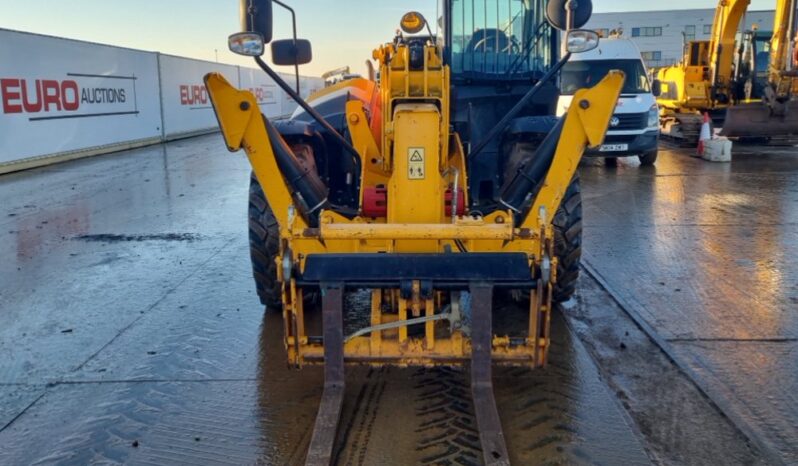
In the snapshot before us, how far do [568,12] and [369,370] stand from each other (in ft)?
8.13

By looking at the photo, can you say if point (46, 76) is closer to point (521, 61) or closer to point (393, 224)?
point (521, 61)

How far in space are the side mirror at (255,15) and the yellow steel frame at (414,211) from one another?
34cm

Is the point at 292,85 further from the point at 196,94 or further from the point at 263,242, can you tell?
the point at 263,242

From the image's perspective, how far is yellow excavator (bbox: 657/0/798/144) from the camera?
15859mm

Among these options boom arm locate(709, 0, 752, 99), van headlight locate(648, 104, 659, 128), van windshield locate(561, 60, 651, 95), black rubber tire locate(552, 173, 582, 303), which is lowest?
black rubber tire locate(552, 173, 582, 303)

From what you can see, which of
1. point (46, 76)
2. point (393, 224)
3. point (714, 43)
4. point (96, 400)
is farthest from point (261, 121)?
point (714, 43)

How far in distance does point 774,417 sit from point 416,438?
192cm

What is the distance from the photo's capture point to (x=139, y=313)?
5473 mm

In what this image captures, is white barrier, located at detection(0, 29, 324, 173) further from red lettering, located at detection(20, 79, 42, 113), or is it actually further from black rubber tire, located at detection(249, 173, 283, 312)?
black rubber tire, located at detection(249, 173, 283, 312)

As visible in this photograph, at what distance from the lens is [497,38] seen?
6105 mm

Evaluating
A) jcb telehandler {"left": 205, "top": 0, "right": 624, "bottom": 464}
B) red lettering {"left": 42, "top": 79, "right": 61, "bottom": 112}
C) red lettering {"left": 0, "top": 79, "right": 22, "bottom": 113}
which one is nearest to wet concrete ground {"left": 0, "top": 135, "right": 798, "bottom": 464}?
jcb telehandler {"left": 205, "top": 0, "right": 624, "bottom": 464}

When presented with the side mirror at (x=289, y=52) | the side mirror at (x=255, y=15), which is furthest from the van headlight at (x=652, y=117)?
the side mirror at (x=255, y=15)

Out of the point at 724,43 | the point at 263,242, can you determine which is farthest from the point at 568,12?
the point at 724,43

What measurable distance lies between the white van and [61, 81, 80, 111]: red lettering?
36.9 ft
